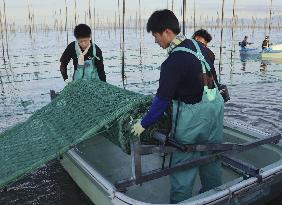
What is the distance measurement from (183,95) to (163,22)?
870 millimetres

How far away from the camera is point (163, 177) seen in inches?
232

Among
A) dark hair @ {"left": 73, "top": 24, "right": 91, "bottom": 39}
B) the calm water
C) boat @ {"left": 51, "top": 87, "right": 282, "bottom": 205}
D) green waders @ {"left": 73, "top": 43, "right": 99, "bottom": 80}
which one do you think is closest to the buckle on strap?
boat @ {"left": 51, "top": 87, "right": 282, "bottom": 205}

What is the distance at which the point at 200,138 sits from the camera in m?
4.07

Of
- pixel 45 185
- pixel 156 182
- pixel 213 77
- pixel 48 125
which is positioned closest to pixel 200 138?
pixel 213 77

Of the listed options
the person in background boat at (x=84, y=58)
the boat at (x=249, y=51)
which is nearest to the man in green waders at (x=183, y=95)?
the person in background boat at (x=84, y=58)

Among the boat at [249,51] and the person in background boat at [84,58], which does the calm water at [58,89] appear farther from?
the boat at [249,51]

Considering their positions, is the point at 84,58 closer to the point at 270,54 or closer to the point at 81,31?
the point at 81,31

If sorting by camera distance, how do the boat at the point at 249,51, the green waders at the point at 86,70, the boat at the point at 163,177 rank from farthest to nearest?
the boat at the point at 249,51 < the green waders at the point at 86,70 < the boat at the point at 163,177

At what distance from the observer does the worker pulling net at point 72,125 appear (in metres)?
4.45

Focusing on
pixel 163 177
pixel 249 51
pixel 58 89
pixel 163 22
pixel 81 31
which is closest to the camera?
pixel 163 22

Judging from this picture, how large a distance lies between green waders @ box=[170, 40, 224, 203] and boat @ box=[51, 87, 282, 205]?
29 cm

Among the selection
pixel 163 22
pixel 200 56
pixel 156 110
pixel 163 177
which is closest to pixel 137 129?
pixel 156 110

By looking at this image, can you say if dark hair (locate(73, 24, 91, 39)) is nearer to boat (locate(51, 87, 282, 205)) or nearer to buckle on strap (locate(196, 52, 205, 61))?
boat (locate(51, 87, 282, 205))

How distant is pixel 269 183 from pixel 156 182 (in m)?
1.91
